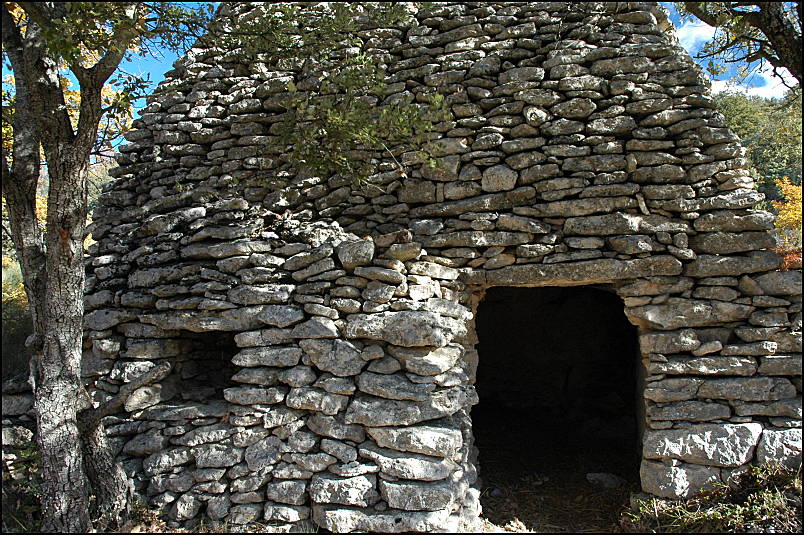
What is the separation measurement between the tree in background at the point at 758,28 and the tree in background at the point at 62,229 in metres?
3.80

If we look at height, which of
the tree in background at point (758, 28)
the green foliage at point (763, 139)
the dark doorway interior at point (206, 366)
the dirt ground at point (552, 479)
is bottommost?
the dirt ground at point (552, 479)

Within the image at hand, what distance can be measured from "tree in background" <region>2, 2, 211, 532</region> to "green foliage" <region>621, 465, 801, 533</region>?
3.73 m

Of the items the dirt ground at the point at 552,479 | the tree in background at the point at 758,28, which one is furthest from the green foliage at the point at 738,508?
the tree in background at the point at 758,28

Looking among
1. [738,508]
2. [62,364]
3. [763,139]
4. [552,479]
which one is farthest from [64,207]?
[763,139]

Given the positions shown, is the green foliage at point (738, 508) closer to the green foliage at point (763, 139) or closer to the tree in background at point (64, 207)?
the tree in background at point (64, 207)

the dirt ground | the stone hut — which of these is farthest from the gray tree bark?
the dirt ground

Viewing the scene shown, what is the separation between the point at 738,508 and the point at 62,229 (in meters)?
4.80

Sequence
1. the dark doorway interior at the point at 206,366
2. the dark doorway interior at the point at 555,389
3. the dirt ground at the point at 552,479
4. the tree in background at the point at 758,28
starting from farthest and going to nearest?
the dark doorway interior at the point at 555,389 → the dark doorway interior at the point at 206,366 → the dirt ground at the point at 552,479 → the tree in background at the point at 758,28

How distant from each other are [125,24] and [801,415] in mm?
5092

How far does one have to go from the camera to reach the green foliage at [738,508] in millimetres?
3344

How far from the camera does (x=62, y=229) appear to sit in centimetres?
359

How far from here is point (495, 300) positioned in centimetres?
748

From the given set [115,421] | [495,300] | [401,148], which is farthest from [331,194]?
[495,300]

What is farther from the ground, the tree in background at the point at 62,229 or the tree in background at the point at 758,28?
the tree in background at the point at 758,28
